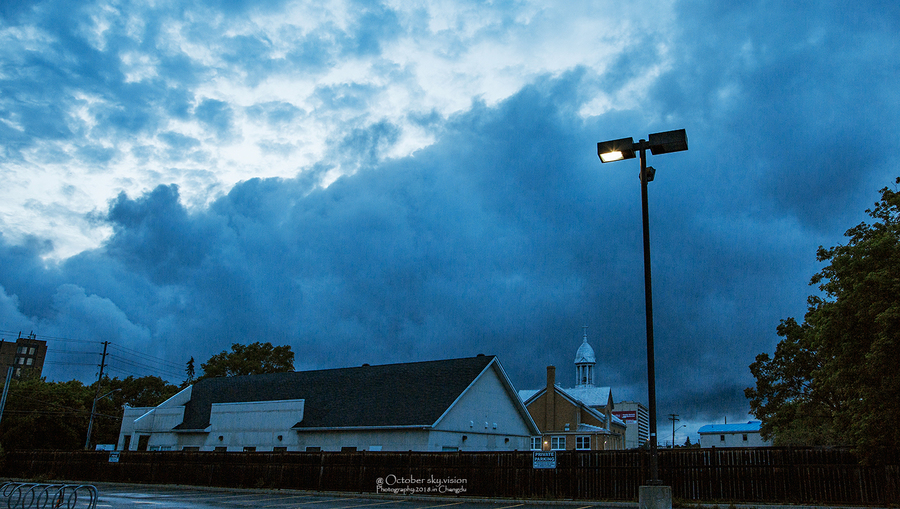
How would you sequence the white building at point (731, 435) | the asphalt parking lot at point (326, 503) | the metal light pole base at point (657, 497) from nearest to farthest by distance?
the metal light pole base at point (657, 497) → the asphalt parking lot at point (326, 503) → the white building at point (731, 435)

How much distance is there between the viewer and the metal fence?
2053 cm

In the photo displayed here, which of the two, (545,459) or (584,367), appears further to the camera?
(584,367)

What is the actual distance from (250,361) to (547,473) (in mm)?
56744

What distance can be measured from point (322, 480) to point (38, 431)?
35.6 m

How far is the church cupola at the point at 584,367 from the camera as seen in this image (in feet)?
293

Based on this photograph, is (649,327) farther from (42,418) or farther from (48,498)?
(42,418)

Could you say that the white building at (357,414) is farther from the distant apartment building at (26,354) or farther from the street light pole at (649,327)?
the distant apartment building at (26,354)

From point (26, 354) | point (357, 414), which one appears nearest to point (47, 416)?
point (357, 414)

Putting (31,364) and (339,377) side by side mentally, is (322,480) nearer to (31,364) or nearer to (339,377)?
(339,377)

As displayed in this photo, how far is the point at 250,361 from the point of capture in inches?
2943

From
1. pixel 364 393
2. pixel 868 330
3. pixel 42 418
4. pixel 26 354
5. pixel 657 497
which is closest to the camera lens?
pixel 657 497

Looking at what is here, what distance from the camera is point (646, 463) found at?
23672 millimetres

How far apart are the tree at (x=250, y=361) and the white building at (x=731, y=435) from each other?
84112mm

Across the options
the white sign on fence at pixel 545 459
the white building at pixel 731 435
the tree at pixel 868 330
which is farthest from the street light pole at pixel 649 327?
the white building at pixel 731 435
